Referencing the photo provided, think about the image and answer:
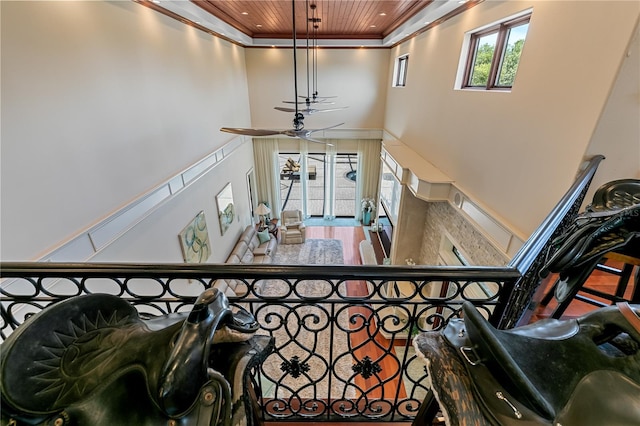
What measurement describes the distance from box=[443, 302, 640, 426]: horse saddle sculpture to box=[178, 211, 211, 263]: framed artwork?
4.43 meters

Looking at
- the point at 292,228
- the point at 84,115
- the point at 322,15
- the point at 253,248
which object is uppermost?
the point at 322,15

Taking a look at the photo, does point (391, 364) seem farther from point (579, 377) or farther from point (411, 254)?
point (579, 377)

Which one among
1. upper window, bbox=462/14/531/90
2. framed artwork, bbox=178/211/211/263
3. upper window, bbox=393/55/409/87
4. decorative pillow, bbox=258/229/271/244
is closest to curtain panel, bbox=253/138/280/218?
decorative pillow, bbox=258/229/271/244

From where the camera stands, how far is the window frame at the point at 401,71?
632 centimetres

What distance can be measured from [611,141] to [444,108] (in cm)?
245

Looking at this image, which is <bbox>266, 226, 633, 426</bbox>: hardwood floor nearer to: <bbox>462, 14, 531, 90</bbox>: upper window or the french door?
the french door

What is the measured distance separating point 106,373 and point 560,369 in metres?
0.88

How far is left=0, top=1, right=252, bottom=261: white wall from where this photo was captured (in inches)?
81.0

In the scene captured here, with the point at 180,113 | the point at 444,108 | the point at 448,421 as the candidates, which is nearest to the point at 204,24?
the point at 180,113

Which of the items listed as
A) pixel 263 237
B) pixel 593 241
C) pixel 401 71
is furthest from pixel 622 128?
pixel 263 237

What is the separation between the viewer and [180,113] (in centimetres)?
439

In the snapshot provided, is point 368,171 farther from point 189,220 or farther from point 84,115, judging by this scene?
point 84,115

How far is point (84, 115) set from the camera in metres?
2.64

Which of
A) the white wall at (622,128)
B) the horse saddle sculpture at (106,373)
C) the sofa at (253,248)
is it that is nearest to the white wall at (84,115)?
the horse saddle sculpture at (106,373)
